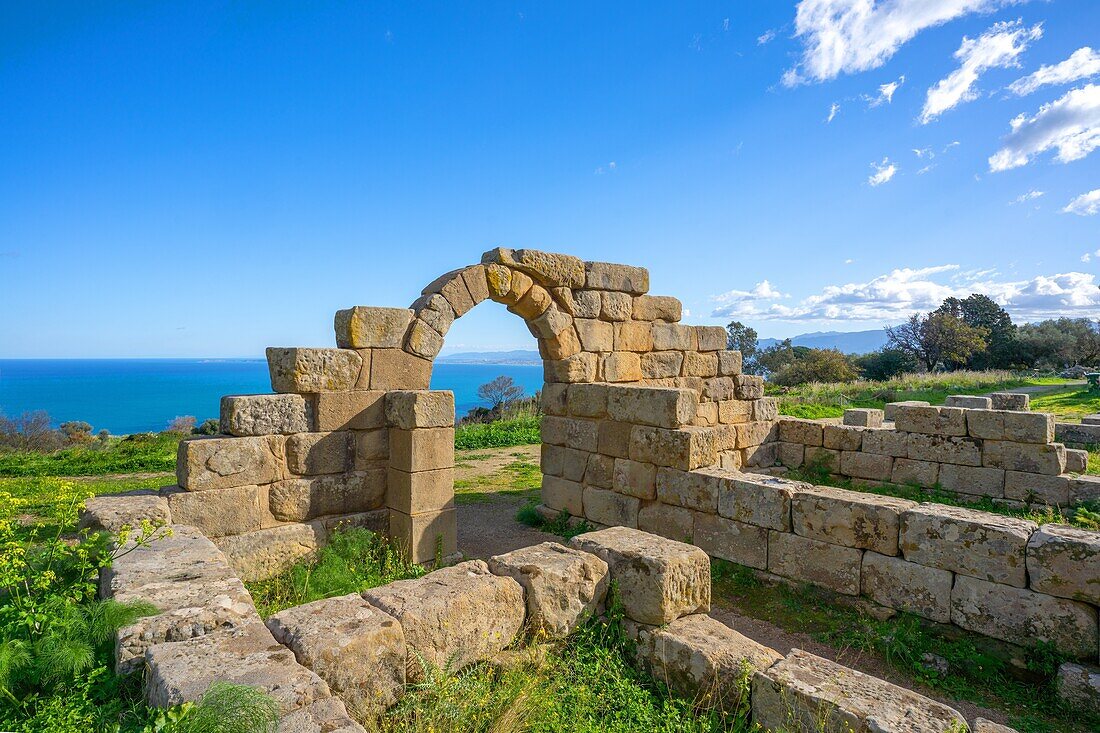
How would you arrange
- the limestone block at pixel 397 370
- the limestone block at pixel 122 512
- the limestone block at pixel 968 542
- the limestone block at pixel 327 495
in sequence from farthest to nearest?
the limestone block at pixel 397 370 < the limestone block at pixel 327 495 < the limestone block at pixel 122 512 < the limestone block at pixel 968 542

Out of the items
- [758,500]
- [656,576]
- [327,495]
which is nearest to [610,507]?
[758,500]

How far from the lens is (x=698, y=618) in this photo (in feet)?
15.6

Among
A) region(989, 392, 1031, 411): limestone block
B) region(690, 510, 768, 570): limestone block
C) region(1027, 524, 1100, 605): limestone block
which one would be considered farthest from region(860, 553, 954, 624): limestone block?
region(989, 392, 1031, 411): limestone block

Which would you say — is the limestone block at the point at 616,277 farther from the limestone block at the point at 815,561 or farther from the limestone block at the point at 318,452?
the limestone block at the point at 815,561

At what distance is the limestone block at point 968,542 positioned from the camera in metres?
4.93

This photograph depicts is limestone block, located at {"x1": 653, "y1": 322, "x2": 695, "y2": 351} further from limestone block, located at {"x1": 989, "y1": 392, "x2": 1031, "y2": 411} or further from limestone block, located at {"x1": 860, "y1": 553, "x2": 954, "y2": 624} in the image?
limestone block, located at {"x1": 989, "y1": 392, "x2": 1031, "y2": 411}

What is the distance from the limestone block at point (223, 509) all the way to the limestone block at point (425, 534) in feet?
4.72

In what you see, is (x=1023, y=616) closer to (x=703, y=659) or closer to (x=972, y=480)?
(x=703, y=659)

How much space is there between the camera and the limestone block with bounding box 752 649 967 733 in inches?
125

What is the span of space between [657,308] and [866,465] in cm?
481

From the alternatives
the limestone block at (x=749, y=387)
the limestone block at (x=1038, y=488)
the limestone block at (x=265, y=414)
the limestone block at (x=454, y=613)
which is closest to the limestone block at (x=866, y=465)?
the limestone block at (x=1038, y=488)

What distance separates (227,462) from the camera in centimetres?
638

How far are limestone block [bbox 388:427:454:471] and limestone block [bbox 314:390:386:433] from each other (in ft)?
1.21

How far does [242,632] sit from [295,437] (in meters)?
3.97
